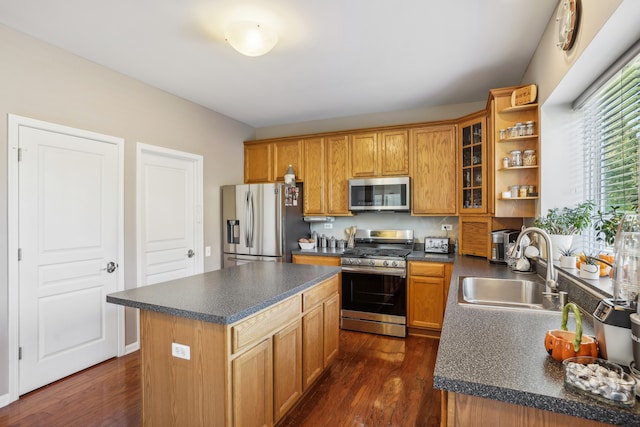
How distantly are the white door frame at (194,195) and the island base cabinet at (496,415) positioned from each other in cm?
299

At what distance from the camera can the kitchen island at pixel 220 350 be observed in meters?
1.57

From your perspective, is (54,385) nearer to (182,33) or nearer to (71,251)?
(71,251)

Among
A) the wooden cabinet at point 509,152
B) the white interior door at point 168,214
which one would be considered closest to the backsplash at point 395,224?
the wooden cabinet at point 509,152

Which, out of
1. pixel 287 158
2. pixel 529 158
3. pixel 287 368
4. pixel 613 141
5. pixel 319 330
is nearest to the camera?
pixel 613 141

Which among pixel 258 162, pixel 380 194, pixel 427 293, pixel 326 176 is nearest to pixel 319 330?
pixel 427 293

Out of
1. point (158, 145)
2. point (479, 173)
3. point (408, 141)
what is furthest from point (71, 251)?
point (479, 173)

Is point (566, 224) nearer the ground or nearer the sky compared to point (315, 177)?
nearer the ground

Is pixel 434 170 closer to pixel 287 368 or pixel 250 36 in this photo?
pixel 250 36

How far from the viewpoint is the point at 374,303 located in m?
3.58

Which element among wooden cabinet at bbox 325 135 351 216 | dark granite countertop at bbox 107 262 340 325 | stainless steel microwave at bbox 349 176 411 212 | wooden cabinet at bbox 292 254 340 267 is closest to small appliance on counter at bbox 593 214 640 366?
dark granite countertop at bbox 107 262 340 325

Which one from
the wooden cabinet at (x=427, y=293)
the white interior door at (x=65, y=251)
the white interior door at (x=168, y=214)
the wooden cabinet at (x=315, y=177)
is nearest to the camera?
the white interior door at (x=65, y=251)

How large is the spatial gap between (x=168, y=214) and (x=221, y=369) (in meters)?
2.39

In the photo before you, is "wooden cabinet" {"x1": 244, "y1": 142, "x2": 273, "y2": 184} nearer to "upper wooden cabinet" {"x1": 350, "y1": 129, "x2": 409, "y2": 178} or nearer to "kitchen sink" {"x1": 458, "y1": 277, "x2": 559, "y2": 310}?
"upper wooden cabinet" {"x1": 350, "y1": 129, "x2": 409, "y2": 178}

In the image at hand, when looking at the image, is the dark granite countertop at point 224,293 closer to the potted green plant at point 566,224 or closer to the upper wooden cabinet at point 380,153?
the potted green plant at point 566,224
